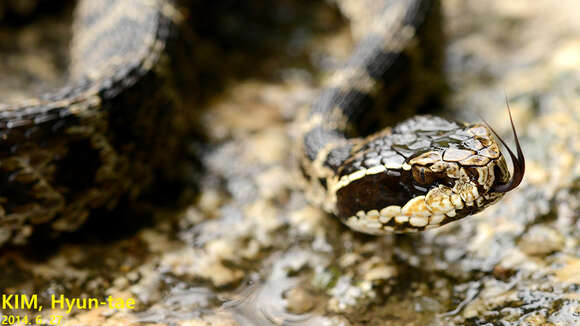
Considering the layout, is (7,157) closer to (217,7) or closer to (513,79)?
(217,7)

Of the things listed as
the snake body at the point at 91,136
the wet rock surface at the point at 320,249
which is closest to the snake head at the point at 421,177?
the wet rock surface at the point at 320,249

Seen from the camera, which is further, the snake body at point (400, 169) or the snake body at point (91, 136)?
the snake body at point (91, 136)

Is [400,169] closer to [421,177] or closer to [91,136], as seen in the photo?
[421,177]

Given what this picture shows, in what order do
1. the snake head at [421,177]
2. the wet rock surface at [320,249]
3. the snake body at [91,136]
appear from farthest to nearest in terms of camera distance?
the snake body at [91,136] < the wet rock surface at [320,249] < the snake head at [421,177]

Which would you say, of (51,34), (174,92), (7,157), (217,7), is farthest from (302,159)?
(51,34)

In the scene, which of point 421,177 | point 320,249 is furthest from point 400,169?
point 320,249

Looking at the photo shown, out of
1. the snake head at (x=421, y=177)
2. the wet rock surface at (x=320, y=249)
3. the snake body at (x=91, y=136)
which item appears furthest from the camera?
the snake body at (x=91, y=136)

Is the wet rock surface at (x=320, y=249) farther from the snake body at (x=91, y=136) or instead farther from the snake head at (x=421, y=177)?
the snake head at (x=421, y=177)

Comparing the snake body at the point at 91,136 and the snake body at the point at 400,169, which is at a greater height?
the snake body at the point at 91,136
